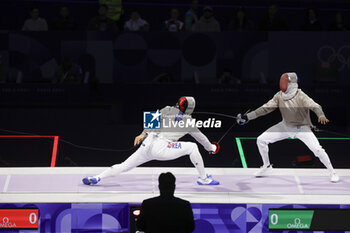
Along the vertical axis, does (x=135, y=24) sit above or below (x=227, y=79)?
above

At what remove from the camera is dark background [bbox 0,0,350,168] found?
23.8 ft

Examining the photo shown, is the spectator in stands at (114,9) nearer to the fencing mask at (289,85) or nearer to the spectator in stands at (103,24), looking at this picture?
the spectator in stands at (103,24)

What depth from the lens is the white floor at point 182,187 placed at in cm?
584

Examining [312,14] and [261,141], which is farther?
[312,14]

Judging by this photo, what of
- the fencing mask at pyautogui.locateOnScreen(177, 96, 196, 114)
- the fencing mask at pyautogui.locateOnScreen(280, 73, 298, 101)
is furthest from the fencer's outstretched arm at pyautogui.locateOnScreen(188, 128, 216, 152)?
the fencing mask at pyautogui.locateOnScreen(280, 73, 298, 101)

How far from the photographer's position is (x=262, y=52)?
31.5ft

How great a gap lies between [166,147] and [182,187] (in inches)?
18.2

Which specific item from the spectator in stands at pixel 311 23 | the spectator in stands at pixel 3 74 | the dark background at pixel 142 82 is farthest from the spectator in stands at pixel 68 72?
the spectator in stands at pixel 311 23

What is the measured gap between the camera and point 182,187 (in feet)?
20.7

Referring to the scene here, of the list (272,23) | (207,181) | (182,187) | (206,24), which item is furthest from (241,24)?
(182,187)

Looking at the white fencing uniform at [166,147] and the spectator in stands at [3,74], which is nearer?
the white fencing uniform at [166,147]

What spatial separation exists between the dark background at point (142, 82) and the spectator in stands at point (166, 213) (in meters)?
2.42

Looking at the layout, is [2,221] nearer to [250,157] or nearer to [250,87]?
[250,157]

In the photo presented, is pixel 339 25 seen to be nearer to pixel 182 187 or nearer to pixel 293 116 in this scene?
pixel 293 116
